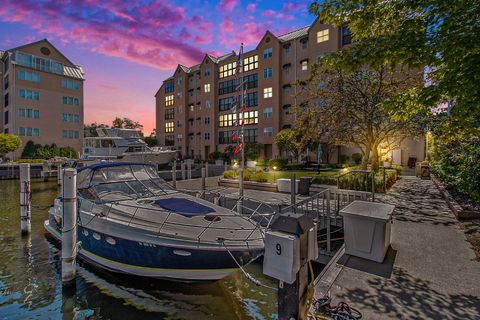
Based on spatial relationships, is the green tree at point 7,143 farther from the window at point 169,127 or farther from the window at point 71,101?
the window at point 169,127

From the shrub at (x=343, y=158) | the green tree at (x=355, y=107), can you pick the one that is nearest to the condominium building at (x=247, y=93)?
the shrub at (x=343, y=158)

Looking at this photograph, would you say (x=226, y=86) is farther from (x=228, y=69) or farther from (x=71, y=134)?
(x=71, y=134)

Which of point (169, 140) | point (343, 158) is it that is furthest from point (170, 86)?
point (343, 158)

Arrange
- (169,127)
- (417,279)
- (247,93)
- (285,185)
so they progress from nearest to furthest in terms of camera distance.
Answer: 1. (417,279)
2. (285,185)
3. (247,93)
4. (169,127)

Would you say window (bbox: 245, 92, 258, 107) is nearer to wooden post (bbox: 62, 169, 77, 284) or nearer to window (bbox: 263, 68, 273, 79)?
window (bbox: 263, 68, 273, 79)

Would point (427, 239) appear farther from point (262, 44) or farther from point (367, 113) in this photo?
point (262, 44)

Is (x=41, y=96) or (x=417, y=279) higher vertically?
(x=41, y=96)

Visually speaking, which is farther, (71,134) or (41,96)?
(71,134)

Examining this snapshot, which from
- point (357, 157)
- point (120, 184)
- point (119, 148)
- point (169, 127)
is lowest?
point (120, 184)

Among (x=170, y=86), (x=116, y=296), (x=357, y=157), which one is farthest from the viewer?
(x=170, y=86)

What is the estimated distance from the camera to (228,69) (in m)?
48.2

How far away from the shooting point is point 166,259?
21.7 ft

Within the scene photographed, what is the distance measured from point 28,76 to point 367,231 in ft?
191

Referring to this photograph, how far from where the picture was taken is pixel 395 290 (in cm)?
496
